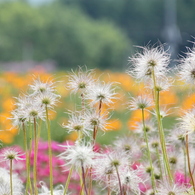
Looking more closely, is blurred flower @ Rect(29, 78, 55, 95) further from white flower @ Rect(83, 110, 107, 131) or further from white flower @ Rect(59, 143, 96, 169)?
white flower @ Rect(59, 143, 96, 169)

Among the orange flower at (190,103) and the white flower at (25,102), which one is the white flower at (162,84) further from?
the white flower at (25,102)

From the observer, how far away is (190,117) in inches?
81.2

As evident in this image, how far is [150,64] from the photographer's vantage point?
→ 86.0 inches

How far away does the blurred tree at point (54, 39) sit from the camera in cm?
4128

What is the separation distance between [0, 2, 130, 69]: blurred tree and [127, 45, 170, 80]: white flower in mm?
38115

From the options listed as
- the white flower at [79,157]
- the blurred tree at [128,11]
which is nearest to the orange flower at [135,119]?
the white flower at [79,157]

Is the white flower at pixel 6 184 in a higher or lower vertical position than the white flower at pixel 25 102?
lower

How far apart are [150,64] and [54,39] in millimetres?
42495

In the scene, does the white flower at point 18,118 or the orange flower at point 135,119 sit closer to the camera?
the white flower at point 18,118

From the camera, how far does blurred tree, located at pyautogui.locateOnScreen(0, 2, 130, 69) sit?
41.3 m

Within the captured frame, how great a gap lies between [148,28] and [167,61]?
7495 centimetres

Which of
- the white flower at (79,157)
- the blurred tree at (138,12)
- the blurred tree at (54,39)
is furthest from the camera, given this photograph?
the blurred tree at (138,12)

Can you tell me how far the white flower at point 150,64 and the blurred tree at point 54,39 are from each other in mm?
38115

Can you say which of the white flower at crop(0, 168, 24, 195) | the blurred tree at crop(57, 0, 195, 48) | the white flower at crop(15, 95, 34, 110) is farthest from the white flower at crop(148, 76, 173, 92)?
the blurred tree at crop(57, 0, 195, 48)
